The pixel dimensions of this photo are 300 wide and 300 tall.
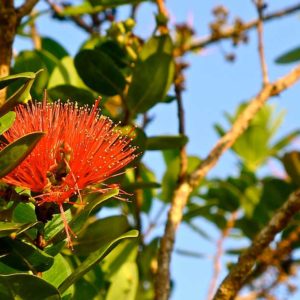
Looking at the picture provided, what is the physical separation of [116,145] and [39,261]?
248 mm

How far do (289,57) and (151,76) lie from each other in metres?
0.78

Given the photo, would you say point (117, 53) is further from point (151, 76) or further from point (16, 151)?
point (16, 151)

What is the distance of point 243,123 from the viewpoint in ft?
7.01

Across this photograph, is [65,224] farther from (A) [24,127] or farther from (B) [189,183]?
(B) [189,183]

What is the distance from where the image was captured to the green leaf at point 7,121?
4.00 feet

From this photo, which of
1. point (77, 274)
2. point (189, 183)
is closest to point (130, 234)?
point (77, 274)

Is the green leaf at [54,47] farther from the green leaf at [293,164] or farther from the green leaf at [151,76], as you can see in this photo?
the green leaf at [293,164]

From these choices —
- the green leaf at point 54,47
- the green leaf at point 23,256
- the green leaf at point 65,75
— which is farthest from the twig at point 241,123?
the green leaf at point 23,256

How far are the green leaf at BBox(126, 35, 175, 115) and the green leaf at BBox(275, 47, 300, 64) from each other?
709 millimetres

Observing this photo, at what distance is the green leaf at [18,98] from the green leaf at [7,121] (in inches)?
1.4

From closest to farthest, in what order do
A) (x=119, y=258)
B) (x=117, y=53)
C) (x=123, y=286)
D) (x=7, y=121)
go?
1. (x=7, y=121)
2. (x=123, y=286)
3. (x=117, y=53)
4. (x=119, y=258)

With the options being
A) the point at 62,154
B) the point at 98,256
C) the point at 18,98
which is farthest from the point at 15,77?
the point at 98,256

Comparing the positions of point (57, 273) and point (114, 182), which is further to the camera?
point (114, 182)

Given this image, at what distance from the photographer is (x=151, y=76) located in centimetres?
→ 185
